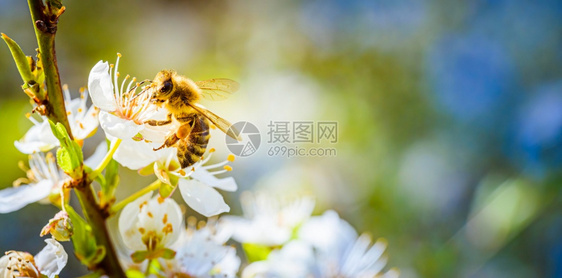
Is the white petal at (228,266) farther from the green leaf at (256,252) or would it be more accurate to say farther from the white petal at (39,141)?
the white petal at (39,141)

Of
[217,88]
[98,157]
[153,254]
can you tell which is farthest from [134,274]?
[217,88]

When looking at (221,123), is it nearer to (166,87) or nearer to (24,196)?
(166,87)

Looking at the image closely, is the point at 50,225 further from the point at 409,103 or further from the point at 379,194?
the point at 409,103

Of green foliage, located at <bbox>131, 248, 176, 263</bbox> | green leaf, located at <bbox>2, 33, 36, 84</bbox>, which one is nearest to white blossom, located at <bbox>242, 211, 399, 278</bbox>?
green foliage, located at <bbox>131, 248, 176, 263</bbox>

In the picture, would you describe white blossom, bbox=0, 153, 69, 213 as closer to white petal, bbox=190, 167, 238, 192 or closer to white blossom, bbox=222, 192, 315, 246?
white petal, bbox=190, 167, 238, 192

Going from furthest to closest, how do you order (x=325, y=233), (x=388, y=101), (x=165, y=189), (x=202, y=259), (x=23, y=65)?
(x=388, y=101)
(x=325, y=233)
(x=202, y=259)
(x=165, y=189)
(x=23, y=65)

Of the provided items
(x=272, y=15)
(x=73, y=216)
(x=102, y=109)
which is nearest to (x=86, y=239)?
(x=73, y=216)
